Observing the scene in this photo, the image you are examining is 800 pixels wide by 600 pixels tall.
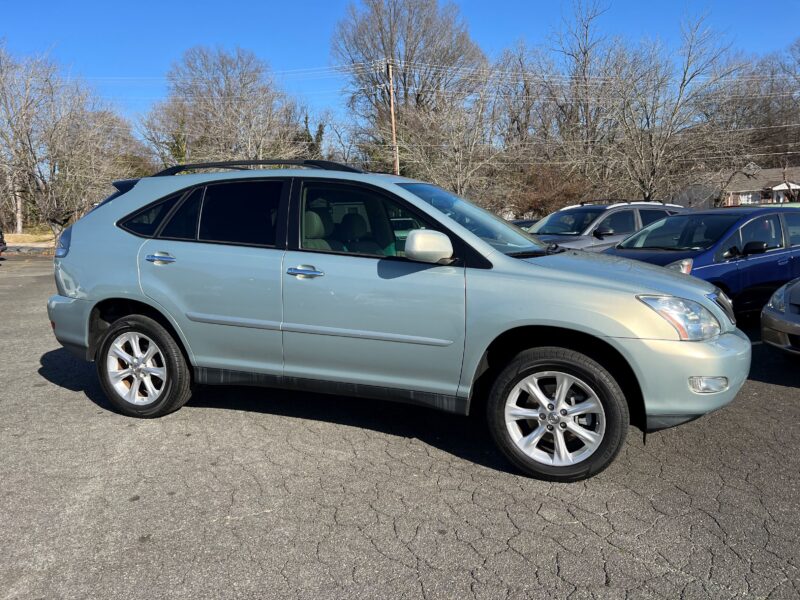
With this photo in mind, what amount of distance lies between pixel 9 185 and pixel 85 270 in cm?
2756

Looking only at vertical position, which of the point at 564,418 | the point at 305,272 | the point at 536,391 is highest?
the point at 305,272

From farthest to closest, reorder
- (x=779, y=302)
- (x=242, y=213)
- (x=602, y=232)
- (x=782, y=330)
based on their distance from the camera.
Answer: (x=602, y=232)
(x=779, y=302)
(x=782, y=330)
(x=242, y=213)

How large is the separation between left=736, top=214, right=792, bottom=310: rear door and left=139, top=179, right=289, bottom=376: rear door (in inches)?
225

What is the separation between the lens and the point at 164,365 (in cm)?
448

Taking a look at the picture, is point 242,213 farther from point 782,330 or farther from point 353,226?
point 782,330

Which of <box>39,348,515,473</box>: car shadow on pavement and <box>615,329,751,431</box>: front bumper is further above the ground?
<box>615,329,751,431</box>: front bumper

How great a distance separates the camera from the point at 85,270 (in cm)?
463

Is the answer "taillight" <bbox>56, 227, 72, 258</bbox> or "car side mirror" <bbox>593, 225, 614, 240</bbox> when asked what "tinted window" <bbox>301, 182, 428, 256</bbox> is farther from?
"car side mirror" <bbox>593, 225, 614, 240</bbox>

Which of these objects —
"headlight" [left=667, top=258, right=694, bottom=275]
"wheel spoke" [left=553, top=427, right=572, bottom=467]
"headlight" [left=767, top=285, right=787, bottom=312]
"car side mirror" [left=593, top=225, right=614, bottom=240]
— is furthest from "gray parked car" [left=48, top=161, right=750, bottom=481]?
"car side mirror" [left=593, top=225, right=614, bottom=240]

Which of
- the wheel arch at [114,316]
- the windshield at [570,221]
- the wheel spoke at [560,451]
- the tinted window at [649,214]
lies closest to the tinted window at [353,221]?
the wheel arch at [114,316]

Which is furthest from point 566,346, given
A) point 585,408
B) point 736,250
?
point 736,250

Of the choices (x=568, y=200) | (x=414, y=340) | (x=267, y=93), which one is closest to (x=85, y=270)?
(x=414, y=340)

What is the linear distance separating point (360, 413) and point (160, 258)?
1854 millimetres

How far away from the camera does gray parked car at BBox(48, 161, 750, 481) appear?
344 centimetres
